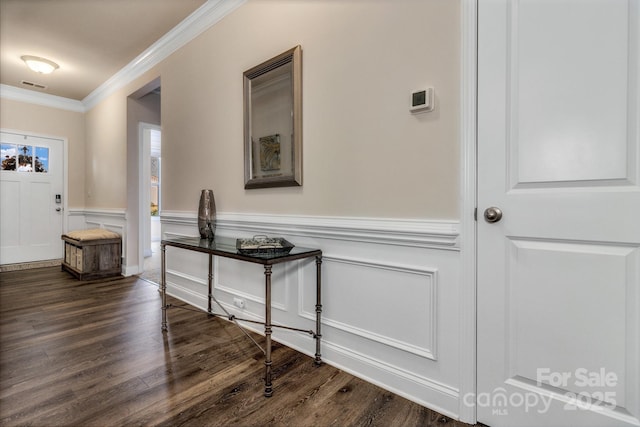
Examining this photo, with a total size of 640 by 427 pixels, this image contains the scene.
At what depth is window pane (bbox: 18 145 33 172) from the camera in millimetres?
4543

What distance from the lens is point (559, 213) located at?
1.15m

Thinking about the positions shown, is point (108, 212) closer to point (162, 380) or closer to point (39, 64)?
point (39, 64)

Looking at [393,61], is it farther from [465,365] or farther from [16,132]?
[16,132]

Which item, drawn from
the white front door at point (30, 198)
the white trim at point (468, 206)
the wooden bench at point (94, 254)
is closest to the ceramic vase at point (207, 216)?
the white trim at point (468, 206)

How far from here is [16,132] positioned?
448 cm

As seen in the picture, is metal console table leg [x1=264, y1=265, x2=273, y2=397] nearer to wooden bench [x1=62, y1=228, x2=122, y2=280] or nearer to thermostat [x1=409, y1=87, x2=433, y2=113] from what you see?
thermostat [x1=409, y1=87, x2=433, y2=113]

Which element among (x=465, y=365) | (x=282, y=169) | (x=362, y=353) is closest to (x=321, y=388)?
(x=362, y=353)

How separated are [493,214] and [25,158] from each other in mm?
6146

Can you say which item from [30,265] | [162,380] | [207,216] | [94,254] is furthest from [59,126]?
[162,380]

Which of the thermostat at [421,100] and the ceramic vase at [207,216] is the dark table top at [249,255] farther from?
the thermostat at [421,100]

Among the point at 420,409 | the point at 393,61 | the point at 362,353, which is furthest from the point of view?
the point at 362,353

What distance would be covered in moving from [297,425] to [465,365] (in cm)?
76

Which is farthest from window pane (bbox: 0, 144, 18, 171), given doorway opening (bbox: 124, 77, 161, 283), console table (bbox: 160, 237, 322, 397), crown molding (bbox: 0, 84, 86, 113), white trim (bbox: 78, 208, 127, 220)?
console table (bbox: 160, 237, 322, 397)

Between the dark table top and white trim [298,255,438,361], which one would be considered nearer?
white trim [298,255,438,361]
